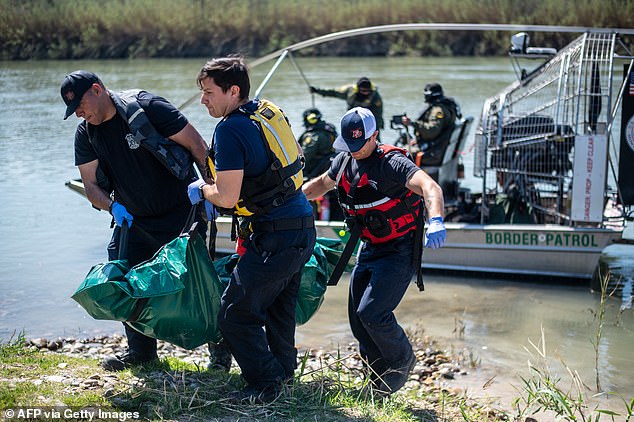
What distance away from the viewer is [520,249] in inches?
339

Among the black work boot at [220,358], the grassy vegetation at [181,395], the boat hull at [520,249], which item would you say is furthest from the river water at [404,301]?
the black work boot at [220,358]

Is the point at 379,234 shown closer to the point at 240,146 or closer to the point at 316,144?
the point at 240,146

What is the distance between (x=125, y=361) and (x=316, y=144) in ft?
15.1

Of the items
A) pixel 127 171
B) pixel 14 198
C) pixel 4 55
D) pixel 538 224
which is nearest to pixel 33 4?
pixel 4 55

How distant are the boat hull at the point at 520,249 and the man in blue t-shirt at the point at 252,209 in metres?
4.52

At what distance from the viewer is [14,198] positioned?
490 inches

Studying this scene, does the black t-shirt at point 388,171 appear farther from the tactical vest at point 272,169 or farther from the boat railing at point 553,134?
the boat railing at point 553,134

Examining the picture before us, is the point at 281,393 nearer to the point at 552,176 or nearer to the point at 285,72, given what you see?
the point at 552,176

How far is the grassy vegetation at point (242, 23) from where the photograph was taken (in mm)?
28156

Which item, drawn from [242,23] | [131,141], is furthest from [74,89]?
[242,23]

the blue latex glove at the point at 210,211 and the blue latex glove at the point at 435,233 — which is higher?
the blue latex glove at the point at 210,211

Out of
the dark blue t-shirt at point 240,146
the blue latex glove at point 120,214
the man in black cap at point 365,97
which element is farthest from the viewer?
the man in black cap at point 365,97

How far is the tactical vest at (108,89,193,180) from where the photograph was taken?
442 cm

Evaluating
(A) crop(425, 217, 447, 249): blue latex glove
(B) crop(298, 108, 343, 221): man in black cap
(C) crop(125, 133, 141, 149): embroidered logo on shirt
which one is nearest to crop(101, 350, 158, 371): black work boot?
(C) crop(125, 133, 141, 149): embroidered logo on shirt
